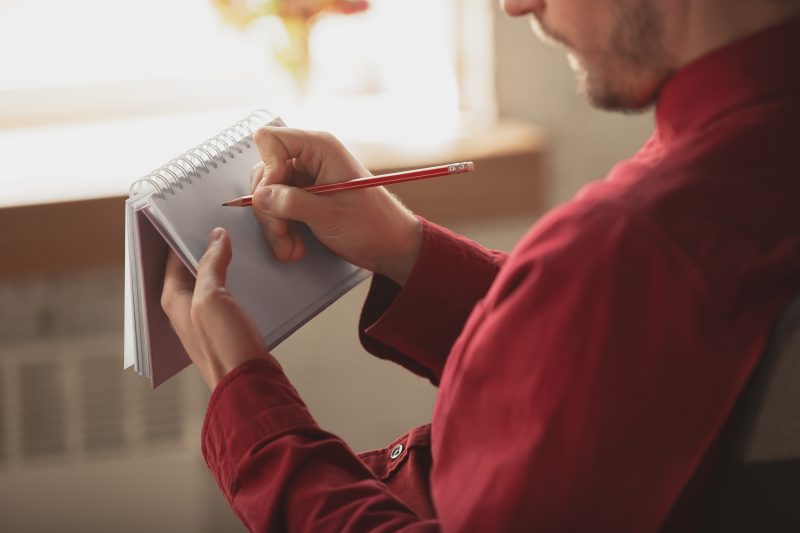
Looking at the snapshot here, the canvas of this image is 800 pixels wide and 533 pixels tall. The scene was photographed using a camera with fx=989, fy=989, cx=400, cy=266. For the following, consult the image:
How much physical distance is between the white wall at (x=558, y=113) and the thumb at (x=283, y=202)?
35.7 inches

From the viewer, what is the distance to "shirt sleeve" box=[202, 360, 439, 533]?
69 centimetres

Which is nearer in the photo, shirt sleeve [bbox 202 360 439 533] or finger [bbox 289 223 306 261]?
shirt sleeve [bbox 202 360 439 533]

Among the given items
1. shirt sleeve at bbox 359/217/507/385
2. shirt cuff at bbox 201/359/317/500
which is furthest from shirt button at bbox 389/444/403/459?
shirt cuff at bbox 201/359/317/500

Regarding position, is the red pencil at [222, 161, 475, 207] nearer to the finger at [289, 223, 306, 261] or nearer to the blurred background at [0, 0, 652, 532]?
the finger at [289, 223, 306, 261]

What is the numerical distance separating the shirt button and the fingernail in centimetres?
26

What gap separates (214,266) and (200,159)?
14 centimetres

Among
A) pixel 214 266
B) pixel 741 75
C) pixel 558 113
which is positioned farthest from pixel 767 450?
pixel 558 113

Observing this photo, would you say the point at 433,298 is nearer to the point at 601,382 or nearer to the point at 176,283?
the point at 176,283

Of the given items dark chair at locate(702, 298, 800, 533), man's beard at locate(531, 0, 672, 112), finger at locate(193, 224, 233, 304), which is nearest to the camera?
dark chair at locate(702, 298, 800, 533)

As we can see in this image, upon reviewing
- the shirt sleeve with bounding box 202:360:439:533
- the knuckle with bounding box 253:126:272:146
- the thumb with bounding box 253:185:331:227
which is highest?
the knuckle with bounding box 253:126:272:146

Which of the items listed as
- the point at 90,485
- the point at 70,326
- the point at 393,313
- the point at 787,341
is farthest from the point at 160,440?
the point at 787,341

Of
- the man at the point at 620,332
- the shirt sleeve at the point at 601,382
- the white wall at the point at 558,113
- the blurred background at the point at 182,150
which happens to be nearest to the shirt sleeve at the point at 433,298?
the man at the point at 620,332

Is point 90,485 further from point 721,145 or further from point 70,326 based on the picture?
point 721,145

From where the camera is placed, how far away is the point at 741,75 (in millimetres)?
624
